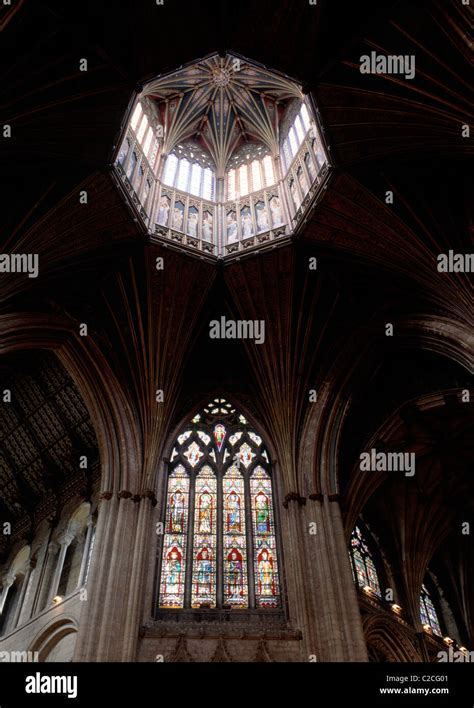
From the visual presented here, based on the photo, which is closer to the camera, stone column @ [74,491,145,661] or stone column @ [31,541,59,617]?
stone column @ [74,491,145,661]

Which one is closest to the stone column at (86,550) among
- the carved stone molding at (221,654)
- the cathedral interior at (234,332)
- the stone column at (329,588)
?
the cathedral interior at (234,332)

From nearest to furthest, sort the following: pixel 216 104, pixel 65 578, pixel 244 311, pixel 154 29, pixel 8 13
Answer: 1. pixel 8 13
2. pixel 154 29
3. pixel 65 578
4. pixel 244 311
5. pixel 216 104

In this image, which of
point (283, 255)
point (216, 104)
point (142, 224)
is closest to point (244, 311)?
point (283, 255)

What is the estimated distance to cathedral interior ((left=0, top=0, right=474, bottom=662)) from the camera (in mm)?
13195

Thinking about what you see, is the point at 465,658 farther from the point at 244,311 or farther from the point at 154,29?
the point at 154,29

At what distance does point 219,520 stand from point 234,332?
5852mm

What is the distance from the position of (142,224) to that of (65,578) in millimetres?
10097

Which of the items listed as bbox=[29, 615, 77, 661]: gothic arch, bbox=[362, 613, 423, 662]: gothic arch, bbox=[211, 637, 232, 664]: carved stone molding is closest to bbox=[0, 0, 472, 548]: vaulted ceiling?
bbox=[362, 613, 423, 662]: gothic arch

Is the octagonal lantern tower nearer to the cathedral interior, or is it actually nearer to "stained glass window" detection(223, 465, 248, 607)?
the cathedral interior

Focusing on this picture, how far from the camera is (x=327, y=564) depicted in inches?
551

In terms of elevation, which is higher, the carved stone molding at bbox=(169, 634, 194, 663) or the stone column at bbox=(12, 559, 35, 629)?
the stone column at bbox=(12, 559, 35, 629)

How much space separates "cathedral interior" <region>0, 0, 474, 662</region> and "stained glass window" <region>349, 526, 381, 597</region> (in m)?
0.09

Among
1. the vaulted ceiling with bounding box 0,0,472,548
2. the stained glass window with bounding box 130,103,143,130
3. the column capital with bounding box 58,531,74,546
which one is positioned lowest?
the column capital with bounding box 58,531,74,546

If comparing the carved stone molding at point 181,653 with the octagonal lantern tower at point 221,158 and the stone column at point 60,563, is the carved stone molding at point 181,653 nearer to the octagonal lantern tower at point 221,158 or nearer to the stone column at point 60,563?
the stone column at point 60,563
